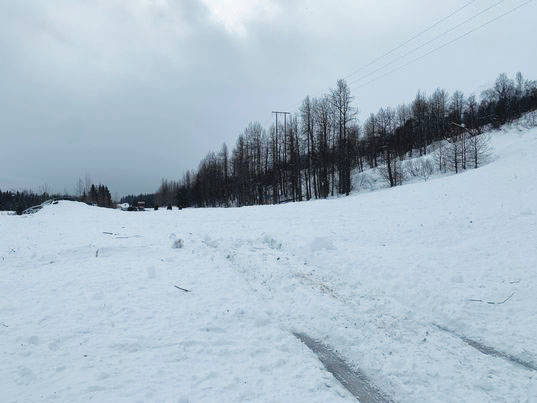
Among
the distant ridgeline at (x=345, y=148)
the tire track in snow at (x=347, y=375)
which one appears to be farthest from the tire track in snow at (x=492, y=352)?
the distant ridgeline at (x=345, y=148)

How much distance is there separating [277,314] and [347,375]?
7.63 ft

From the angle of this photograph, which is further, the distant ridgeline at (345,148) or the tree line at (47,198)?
the tree line at (47,198)

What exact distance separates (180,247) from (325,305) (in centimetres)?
799

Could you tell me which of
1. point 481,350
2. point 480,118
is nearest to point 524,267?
point 481,350

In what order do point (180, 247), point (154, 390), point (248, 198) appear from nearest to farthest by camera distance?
point (154, 390) → point (180, 247) → point (248, 198)

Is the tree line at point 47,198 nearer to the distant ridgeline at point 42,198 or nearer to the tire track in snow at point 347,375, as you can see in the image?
the distant ridgeline at point 42,198

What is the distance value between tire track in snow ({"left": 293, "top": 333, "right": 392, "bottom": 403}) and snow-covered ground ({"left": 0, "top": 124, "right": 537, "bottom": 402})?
0.15 metres

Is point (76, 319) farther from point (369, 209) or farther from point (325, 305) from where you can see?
point (369, 209)

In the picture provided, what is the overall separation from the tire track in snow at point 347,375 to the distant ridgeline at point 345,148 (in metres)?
41.5

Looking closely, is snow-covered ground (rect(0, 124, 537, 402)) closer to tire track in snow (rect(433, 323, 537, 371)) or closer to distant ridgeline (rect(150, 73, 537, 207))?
tire track in snow (rect(433, 323, 537, 371))

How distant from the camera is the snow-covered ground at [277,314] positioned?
4918 mm

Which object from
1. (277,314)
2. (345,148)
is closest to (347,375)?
(277,314)

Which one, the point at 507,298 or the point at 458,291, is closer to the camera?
the point at 507,298

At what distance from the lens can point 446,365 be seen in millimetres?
5297
